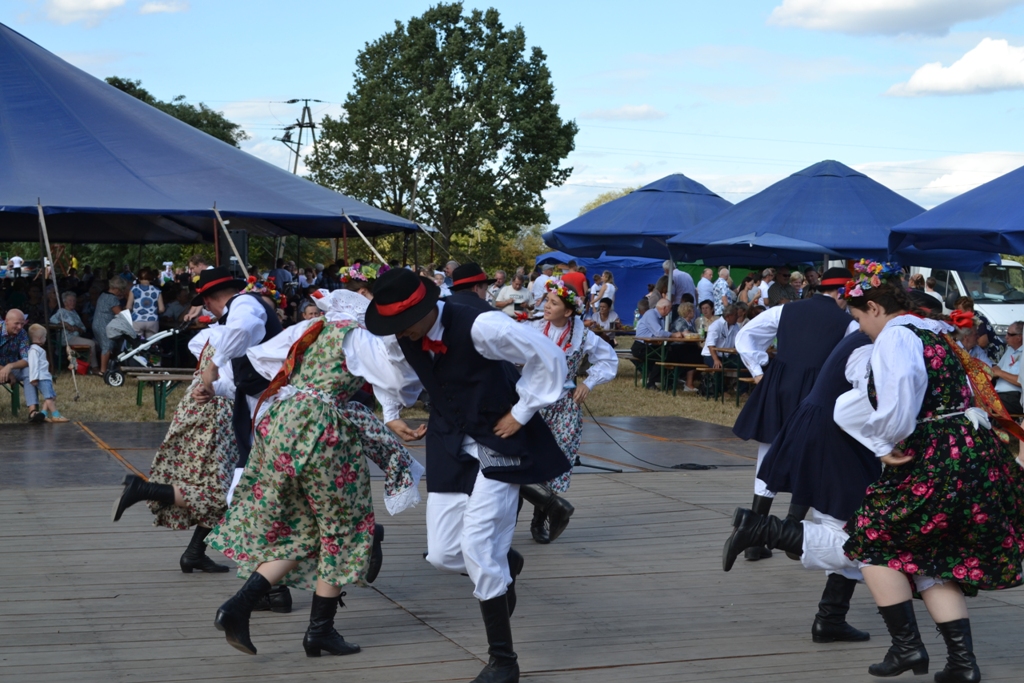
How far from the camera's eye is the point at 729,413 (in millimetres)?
13195

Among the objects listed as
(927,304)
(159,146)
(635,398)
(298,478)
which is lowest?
(635,398)

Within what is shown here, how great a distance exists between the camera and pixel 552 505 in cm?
602

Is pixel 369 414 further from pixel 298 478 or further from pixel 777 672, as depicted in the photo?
pixel 777 672

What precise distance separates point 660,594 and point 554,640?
0.93 metres

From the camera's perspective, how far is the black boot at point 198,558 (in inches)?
214

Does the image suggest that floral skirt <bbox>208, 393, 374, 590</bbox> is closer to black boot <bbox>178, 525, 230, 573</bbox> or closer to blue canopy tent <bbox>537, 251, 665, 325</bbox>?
black boot <bbox>178, 525, 230, 573</bbox>

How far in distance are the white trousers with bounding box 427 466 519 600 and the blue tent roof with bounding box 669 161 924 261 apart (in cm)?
1048

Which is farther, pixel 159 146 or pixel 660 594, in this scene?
pixel 159 146

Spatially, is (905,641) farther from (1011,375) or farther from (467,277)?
Answer: (1011,375)

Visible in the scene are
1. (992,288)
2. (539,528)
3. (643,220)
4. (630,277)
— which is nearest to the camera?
(539,528)

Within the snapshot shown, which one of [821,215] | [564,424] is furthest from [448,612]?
[821,215]

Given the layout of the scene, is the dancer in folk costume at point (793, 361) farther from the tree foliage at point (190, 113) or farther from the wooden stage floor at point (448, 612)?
the tree foliage at point (190, 113)

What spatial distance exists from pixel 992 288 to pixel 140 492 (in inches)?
644

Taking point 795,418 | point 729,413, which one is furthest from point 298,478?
point 729,413
